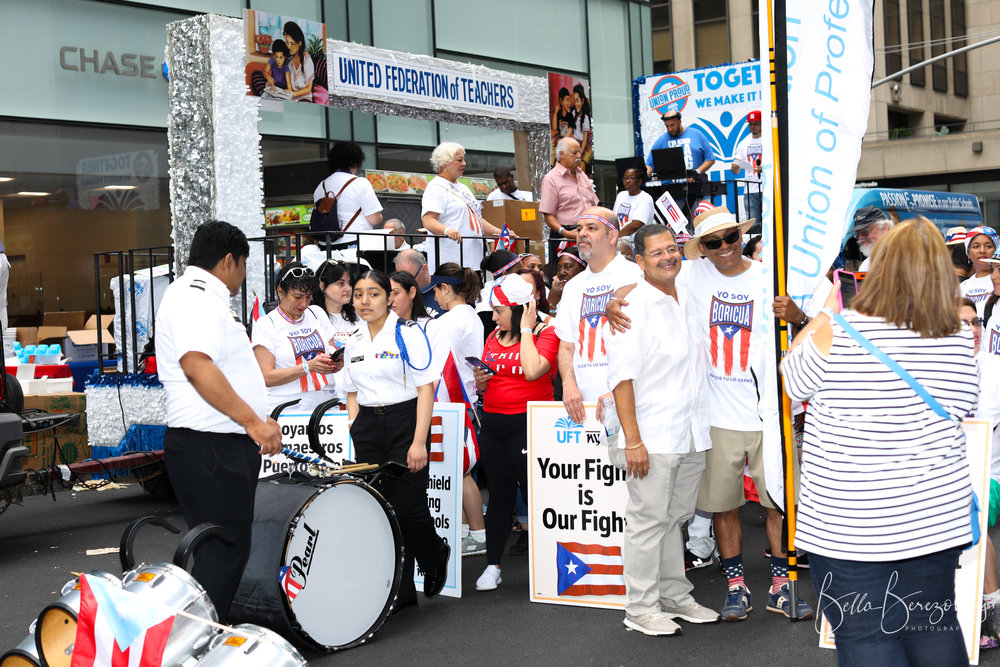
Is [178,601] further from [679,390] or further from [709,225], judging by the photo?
[709,225]

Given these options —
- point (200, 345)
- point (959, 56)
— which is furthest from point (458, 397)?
point (959, 56)

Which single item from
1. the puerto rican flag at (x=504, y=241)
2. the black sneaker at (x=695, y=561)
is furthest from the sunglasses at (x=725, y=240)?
the puerto rican flag at (x=504, y=241)

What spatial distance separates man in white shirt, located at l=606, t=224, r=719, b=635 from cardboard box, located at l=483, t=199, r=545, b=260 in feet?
22.5

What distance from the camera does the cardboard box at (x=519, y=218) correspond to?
1253 centimetres

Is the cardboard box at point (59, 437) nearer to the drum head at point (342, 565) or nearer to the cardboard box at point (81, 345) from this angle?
the cardboard box at point (81, 345)

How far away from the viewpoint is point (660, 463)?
5.48m

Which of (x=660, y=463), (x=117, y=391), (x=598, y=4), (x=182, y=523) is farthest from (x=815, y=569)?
(x=598, y=4)

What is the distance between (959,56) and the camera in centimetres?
5419

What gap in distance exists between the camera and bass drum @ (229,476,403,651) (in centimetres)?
522

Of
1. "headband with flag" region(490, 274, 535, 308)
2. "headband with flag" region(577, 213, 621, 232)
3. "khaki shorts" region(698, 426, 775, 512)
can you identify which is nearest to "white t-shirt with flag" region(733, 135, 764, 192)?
"headband with flag" region(490, 274, 535, 308)

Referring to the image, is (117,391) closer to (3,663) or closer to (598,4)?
(3,663)

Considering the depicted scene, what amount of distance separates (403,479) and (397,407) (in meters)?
0.42

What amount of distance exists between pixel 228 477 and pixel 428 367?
1627 millimetres

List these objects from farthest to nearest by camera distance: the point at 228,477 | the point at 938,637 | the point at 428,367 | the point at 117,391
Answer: the point at 117,391 → the point at 428,367 → the point at 228,477 → the point at 938,637
